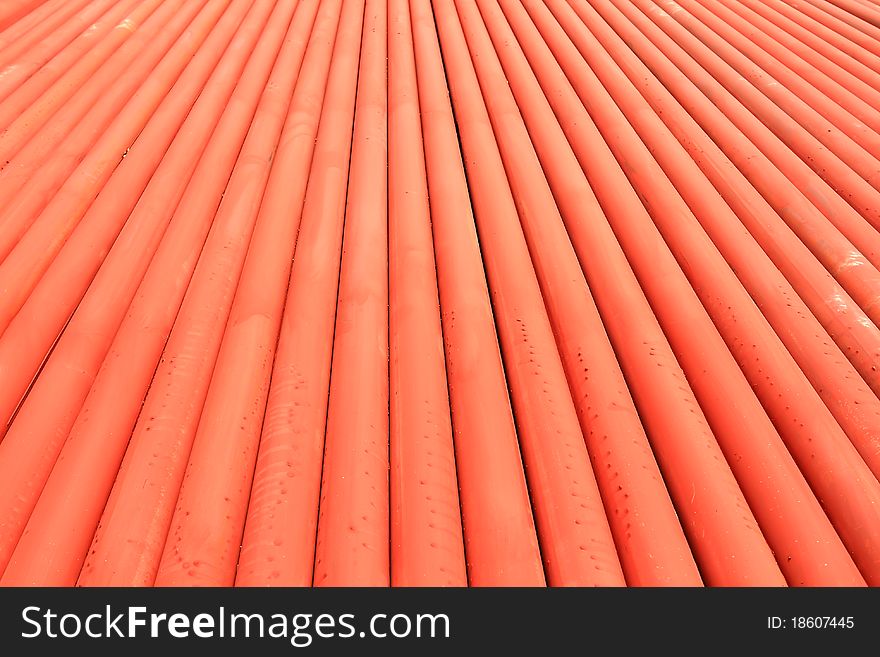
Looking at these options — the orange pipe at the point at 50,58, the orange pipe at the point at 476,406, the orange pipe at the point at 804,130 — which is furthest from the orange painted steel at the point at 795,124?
the orange pipe at the point at 50,58

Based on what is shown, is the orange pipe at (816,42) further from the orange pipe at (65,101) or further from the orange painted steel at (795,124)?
the orange pipe at (65,101)

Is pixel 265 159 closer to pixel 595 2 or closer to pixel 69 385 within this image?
pixel 69 385

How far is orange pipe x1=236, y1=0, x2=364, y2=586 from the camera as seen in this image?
56cm

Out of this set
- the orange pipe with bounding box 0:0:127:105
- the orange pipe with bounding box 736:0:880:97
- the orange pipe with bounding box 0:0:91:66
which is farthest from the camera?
the orange pipe with bounding box 736:0:880:97

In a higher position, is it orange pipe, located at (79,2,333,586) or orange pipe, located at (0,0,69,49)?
orange pipe, located at (0,0,69,49)

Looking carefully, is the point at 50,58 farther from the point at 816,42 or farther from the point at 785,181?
the point at 816,42

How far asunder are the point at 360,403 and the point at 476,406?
0.14 meters

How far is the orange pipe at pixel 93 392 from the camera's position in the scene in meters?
0.60

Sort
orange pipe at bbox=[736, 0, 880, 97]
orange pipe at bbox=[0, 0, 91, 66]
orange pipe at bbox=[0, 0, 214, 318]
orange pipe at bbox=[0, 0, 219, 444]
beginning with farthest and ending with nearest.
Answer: orange pipe at bbox=[736, 0, 880, 97] < orange pipe at bbox=[0, 0, 91, 66] < orange pipe at bbox=[0, 0, 214, 318] < orange pipe at bbox=[0, 0, 219, 444]

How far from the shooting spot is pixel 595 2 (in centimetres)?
173

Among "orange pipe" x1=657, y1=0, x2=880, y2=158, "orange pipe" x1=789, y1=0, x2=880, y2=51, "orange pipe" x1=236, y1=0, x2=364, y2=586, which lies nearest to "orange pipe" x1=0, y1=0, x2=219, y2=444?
"orange pipe" x1=236, y1=0, x2=364, y2=586

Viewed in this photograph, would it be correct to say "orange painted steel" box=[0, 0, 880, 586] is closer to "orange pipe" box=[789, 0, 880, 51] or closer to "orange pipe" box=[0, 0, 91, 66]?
"orange pipe" box=[0, 0, 91, 66]

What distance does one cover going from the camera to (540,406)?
0.69 m

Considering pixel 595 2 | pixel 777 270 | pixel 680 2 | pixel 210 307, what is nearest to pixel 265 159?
pixel 210 307
